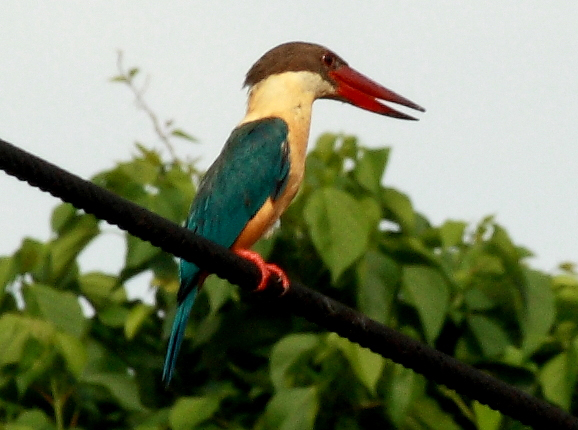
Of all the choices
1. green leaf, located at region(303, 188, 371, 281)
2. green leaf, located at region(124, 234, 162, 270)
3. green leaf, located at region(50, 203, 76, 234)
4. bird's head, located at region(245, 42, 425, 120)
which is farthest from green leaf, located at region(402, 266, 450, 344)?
green leaf, located at region(50, 203, 76, 234)

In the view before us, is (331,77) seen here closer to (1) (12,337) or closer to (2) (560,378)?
(2) (560,378)

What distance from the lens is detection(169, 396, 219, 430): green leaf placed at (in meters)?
3.56

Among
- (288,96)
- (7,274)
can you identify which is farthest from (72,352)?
(288,96)

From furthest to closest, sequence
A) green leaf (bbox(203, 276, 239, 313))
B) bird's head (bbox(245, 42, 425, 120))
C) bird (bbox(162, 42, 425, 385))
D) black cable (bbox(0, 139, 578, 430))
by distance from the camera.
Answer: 1. bird's head (bbox(245, 42, 425, 120))
2. bird (bbox(162, 42, 425, 385))
3. green leaf (bbox(203, 276, 239, 313))
4. black cable (bbox(0, 139, 578, 430))

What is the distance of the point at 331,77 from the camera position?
4492 millimetres

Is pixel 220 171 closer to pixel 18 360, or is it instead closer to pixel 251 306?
pixel 251 306

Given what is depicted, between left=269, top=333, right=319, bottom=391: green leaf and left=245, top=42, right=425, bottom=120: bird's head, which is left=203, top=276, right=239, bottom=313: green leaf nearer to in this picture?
left=269, top=333, right=319, bottom=391: green leaf

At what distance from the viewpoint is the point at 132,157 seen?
13.4 feet

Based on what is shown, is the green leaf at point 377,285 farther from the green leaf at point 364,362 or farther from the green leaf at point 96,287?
the green leaf at point 96,287

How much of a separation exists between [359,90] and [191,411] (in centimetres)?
140

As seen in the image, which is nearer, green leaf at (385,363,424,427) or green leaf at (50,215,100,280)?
green leaf at (385,363,424,427)

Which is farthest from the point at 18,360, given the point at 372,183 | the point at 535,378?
the point at 535,378

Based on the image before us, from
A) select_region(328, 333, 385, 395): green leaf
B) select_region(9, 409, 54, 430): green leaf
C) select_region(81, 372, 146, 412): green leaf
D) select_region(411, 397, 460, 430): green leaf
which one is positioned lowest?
select_region(9, 409, 54, 430): green leaf

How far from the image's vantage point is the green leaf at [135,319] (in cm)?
378
